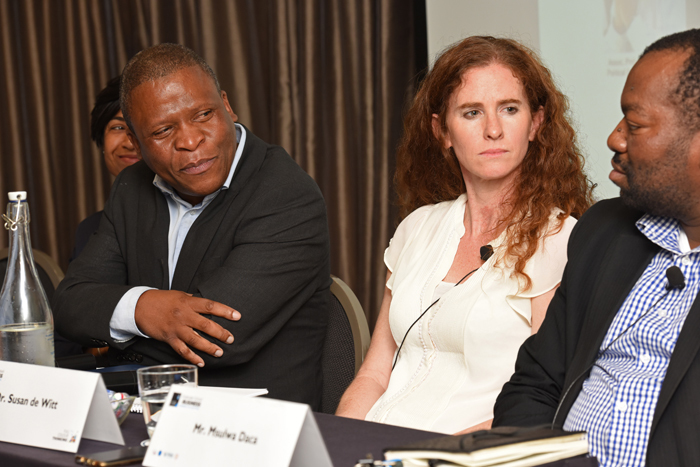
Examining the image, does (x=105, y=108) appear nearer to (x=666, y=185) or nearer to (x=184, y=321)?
(x=184, y=321)

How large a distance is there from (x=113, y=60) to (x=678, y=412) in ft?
11.2

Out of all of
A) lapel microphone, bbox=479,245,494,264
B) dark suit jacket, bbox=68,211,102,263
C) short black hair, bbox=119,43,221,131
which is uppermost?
short black hair, bbox=119,43,221,131

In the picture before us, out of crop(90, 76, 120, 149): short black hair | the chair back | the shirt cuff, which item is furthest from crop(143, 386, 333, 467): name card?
crop(90, 76, 120, 149): short black hair

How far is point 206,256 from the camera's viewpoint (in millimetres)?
1932

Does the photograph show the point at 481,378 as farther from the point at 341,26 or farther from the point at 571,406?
the point at 341,26

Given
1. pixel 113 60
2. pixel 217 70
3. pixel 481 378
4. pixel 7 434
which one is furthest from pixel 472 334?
pixel 113 60

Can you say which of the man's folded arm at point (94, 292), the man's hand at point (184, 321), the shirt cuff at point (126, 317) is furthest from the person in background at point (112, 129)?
the man's hand at point (184, 321)

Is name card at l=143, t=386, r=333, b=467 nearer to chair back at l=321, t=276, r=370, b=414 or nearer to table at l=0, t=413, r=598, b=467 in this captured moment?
table at l=0, t=413, r=598, b=467

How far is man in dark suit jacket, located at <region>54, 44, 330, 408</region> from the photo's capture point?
5.71 ft

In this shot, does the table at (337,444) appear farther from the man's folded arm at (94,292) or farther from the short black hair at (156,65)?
the short black hair at (156,65)

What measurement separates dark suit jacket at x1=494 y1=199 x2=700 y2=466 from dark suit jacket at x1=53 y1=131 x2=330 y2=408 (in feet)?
2.18

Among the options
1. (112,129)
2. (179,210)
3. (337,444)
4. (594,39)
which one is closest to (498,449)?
(337,444)

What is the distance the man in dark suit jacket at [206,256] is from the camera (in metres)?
1.74

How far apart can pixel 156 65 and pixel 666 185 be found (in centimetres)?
133
